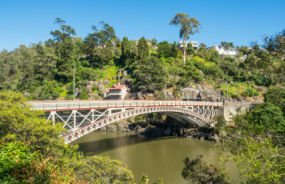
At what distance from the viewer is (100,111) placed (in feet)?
73.5

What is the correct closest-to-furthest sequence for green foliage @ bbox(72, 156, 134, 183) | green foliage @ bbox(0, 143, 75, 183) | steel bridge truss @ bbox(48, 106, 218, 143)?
green foliage @ bbox(0, 143, 75, 183), green foliage @ bbox(72, 156, 134, 183), steel bridge truss @ bbox(48, 106, 218, 143)

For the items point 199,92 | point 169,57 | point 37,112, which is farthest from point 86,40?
point 37,112

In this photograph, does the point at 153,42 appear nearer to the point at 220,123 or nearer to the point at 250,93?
the point at 250,93

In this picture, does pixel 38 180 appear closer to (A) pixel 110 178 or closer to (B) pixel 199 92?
(A) pixel 110 178

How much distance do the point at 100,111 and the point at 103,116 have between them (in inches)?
36.9

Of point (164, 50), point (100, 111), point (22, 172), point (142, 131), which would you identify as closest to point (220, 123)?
point (142, 131)

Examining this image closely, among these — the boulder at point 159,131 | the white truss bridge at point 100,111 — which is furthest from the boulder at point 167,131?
the white truss bridge at point 100,111

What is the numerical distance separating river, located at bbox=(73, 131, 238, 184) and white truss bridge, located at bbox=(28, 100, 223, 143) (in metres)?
4.74

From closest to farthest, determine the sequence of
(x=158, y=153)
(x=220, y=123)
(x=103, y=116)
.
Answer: (x=103, y=116)
(x=158, y=153)
(x=220, y=123)

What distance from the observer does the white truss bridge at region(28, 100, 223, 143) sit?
17.1m

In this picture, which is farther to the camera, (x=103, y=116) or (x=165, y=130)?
(x=165, y=130)

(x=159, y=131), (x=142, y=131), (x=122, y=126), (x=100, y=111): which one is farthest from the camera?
(x=122, y=126)

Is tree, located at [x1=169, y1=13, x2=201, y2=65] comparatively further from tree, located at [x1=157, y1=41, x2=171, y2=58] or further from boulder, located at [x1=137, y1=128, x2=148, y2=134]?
boulder, located at [x1=137, y1=128, x2=148, y2=134]

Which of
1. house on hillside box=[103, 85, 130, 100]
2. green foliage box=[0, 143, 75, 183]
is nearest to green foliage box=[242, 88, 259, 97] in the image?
house on hillside box=[103, 85, 130, 100]
